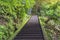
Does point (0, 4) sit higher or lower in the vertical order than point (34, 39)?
higher

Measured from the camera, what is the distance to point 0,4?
571 inches

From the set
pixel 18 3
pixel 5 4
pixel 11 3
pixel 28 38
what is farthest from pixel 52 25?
pixel 28 38

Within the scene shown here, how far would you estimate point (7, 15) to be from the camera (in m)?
15.1

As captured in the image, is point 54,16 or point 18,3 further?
point 54,16

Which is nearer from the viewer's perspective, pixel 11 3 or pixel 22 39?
pixel 22 39

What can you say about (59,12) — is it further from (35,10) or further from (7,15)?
A: (35,10)

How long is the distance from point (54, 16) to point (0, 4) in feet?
38.9

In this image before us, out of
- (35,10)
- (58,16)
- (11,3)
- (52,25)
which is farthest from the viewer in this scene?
(35,10)

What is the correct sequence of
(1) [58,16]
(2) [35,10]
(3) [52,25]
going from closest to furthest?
(3) [52,25] → (1) [58,16] → (2) [35,10]

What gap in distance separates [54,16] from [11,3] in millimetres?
9913

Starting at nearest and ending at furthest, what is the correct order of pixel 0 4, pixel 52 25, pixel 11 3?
pixel 0 4, pixel 11 3, pixel 52 25

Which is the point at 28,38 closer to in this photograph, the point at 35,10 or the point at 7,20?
the point at 7,20

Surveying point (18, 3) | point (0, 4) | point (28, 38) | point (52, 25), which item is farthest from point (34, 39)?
point (52, 25)

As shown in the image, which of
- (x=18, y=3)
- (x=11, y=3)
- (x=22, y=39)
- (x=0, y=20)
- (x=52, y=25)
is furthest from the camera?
(x=52, y=25)
